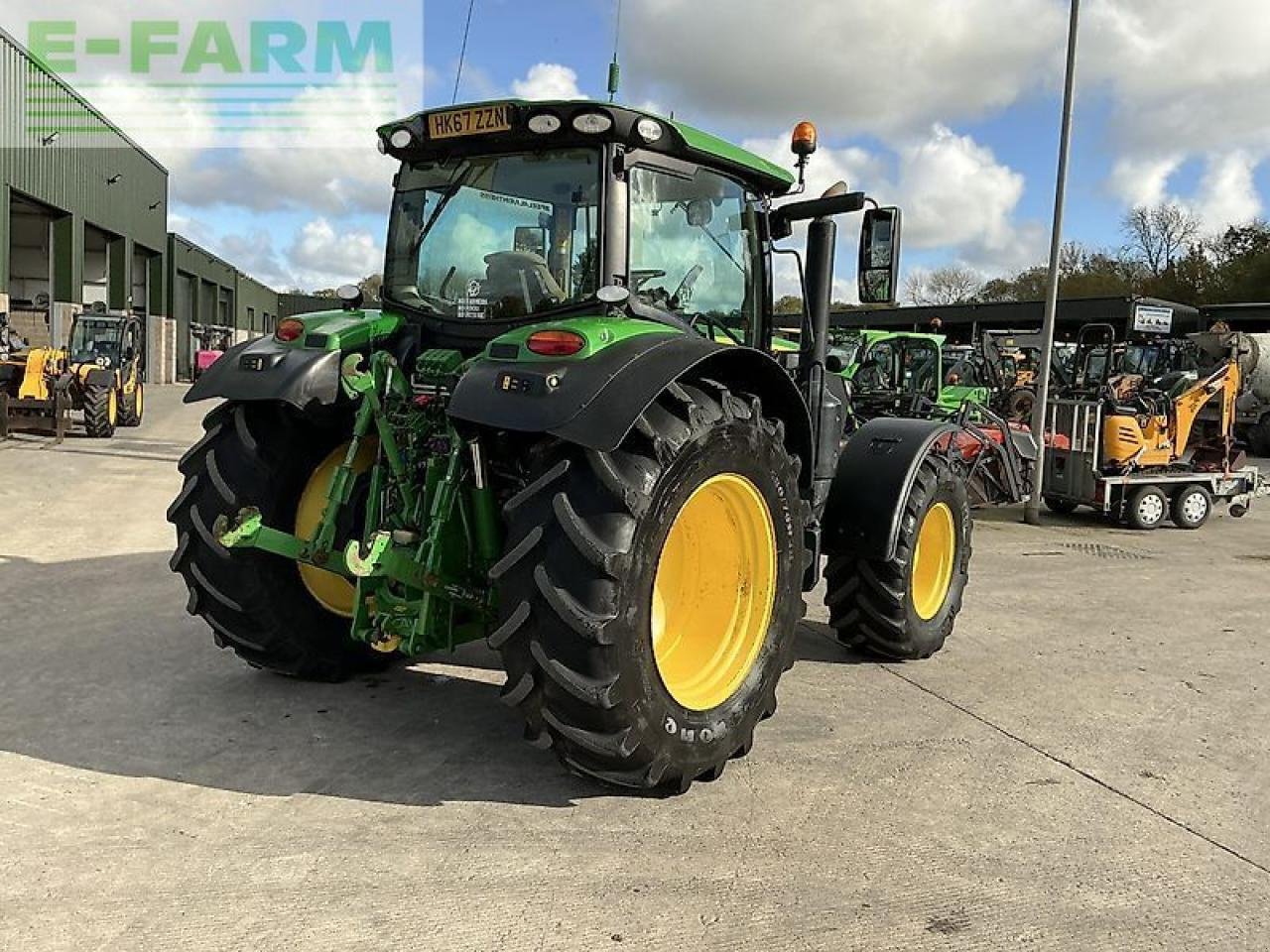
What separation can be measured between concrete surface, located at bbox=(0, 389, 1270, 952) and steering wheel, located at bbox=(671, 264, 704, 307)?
1.84 m

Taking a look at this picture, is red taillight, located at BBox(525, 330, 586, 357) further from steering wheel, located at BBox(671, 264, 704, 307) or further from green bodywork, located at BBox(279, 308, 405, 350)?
green bodywork, located at BBox(279, 308, 405, 350)

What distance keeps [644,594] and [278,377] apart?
1.77m

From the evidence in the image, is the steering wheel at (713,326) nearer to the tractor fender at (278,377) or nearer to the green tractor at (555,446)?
the green tractor at (555,446)

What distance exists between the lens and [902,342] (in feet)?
46.9

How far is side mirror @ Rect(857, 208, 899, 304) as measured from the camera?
4680 mm

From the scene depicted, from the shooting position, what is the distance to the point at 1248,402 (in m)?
22.3

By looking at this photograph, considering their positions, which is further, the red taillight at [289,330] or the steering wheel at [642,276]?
the red taillight at [289,330]

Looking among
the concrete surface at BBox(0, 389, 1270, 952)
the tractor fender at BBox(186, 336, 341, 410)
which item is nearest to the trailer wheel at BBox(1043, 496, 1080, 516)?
the concrete surface at BBox(0, 389, 1270, 952)

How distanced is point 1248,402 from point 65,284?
29.2 m

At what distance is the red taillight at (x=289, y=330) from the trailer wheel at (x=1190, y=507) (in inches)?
400

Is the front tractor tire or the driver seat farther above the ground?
the driver seat

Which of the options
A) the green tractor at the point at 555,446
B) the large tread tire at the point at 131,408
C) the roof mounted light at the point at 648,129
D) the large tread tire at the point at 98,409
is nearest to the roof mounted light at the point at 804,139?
the green tractor at the point at 555,446

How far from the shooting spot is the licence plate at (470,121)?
4012mm

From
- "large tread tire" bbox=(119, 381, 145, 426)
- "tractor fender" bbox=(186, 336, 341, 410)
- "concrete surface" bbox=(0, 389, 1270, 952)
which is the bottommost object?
"concrete surface" bbox=(0, 389, 1270, 952)
